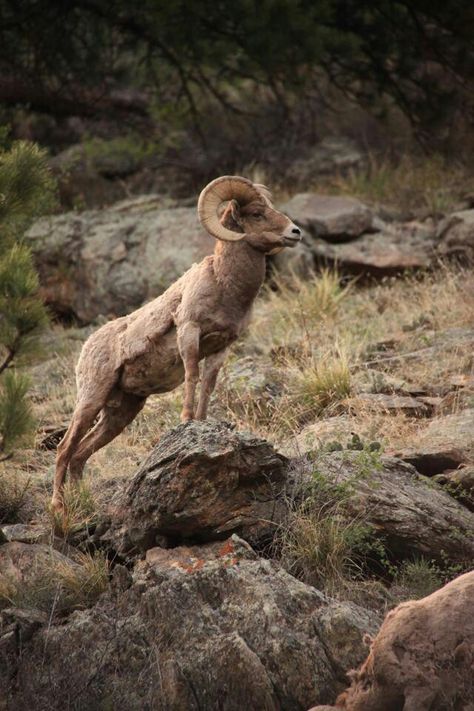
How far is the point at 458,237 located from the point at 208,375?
27.0 ft

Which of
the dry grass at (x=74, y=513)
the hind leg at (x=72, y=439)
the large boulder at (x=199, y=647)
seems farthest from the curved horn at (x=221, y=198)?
the dry grass at (x=74, y=513)

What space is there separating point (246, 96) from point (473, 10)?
484 centimetres

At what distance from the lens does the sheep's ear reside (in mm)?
7395

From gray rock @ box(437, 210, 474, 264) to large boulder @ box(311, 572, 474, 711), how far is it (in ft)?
30.9

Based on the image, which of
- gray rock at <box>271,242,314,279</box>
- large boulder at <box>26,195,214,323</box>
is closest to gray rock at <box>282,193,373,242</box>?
gray rock at <box>271,242,314,279</box>

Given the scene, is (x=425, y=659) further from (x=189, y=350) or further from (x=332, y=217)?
(x=332, y=217)

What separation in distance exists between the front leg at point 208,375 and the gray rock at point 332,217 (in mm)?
8387

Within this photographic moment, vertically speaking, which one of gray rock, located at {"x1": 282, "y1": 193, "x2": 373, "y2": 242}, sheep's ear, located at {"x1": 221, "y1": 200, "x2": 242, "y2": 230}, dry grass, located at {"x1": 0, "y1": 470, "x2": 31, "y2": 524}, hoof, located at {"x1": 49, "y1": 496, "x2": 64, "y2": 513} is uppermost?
sheep's ear, located at {"x1": 221, "y1": 200, "x2": 242, "y2": 230}

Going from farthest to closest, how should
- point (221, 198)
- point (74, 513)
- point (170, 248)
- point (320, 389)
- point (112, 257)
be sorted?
point (112, 257) → point (170, 248) → point (320, 389) → point (74, 513) → point (221, 198)

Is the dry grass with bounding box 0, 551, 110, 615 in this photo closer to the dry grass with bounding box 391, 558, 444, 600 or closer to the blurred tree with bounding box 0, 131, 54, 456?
the blurred tree with bounding box 0, 131, 54, 456

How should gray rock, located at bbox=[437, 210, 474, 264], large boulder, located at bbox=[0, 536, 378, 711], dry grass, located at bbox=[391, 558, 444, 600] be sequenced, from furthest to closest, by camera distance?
gray rock, located at bbox=[437, 210, 474, 264] → dry grass, located at bbox=[391, 558, 444, 600] → large boulder, located at bbox=[0, 536, 378, 711]

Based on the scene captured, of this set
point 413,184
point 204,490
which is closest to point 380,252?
point 413,184

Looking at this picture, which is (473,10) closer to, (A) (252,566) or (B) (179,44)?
(B) (179,44)

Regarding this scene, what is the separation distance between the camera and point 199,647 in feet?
20.0
